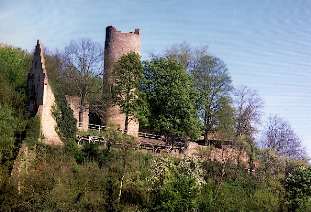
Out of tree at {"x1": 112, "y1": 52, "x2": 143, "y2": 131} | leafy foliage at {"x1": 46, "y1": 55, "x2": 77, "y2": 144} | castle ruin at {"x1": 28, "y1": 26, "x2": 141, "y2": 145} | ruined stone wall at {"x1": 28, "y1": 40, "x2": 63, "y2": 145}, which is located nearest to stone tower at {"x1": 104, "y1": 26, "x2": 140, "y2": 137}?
castle ruin at {"x1": 28, "y1": 26, "x2": 141, "y2": 145}

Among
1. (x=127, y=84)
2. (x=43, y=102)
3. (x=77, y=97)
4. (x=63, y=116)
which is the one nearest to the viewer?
(x=43, y=102)

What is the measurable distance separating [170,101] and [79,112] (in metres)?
6.23

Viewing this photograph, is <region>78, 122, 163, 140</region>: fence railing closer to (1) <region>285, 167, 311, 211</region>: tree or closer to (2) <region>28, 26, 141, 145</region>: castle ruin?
(2) <region>28, 26, 141, 145</region>: castle ruin

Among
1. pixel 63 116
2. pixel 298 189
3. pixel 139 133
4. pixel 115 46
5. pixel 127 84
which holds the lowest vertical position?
pixel 298 189

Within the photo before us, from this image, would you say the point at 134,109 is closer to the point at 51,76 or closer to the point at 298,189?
the point at 51,76

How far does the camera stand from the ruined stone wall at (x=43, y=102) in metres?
38.7

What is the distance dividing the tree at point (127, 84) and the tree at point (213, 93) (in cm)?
630

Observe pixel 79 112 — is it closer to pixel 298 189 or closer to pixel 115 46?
pixel 115 46

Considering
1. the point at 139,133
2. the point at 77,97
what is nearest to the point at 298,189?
the point at 139,133

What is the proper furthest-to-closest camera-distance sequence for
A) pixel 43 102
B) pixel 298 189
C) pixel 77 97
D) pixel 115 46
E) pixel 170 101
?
1. pixel 115 46
2. pixel 77 97
3. pixel 170 101
4. pixel 298 189
5. pixel 43 102

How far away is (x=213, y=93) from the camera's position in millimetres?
51531

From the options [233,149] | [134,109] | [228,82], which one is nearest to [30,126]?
[134,109]

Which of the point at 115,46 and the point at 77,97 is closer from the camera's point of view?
the point at 77,97

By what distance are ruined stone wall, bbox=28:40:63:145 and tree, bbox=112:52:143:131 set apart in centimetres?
630
